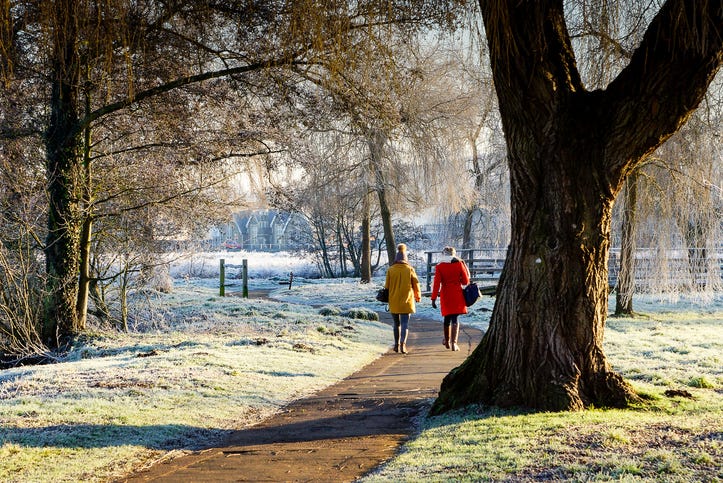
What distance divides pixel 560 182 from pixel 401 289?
5712 millimetres

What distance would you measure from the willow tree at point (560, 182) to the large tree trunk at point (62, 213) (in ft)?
28.5

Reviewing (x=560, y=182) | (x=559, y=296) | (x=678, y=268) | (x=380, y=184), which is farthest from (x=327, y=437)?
(x=380, y=184)

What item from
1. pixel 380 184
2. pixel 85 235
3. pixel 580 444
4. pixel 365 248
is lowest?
pixel 580 444

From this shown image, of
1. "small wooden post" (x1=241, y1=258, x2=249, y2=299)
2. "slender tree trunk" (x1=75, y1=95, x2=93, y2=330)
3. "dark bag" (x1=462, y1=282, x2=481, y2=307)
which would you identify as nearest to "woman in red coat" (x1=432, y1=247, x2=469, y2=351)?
"dark bag" (x1=462, y1=282, x2=481, y2=307)

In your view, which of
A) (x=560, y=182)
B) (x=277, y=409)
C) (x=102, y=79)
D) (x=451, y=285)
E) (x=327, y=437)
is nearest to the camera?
(x=560, y=182)

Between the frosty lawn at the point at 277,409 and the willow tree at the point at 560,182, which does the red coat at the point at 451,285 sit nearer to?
the frosty lawn at the point at 277,409

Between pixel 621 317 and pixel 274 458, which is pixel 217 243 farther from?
pixel 274 458

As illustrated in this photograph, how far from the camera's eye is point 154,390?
26.9ft

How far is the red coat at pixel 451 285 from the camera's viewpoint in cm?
1148

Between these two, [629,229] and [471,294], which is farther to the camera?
[629,229]

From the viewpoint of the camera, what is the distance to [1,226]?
475 inches

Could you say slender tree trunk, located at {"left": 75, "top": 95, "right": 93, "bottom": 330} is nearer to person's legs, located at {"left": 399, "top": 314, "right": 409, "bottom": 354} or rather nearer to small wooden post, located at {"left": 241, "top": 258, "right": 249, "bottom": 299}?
person's legs, located at {"left": 399, "top": 314, "right": 409, "bottom": 354}

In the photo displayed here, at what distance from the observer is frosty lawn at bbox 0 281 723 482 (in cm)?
489

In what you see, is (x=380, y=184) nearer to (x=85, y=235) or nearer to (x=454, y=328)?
(x=85, y=235)
